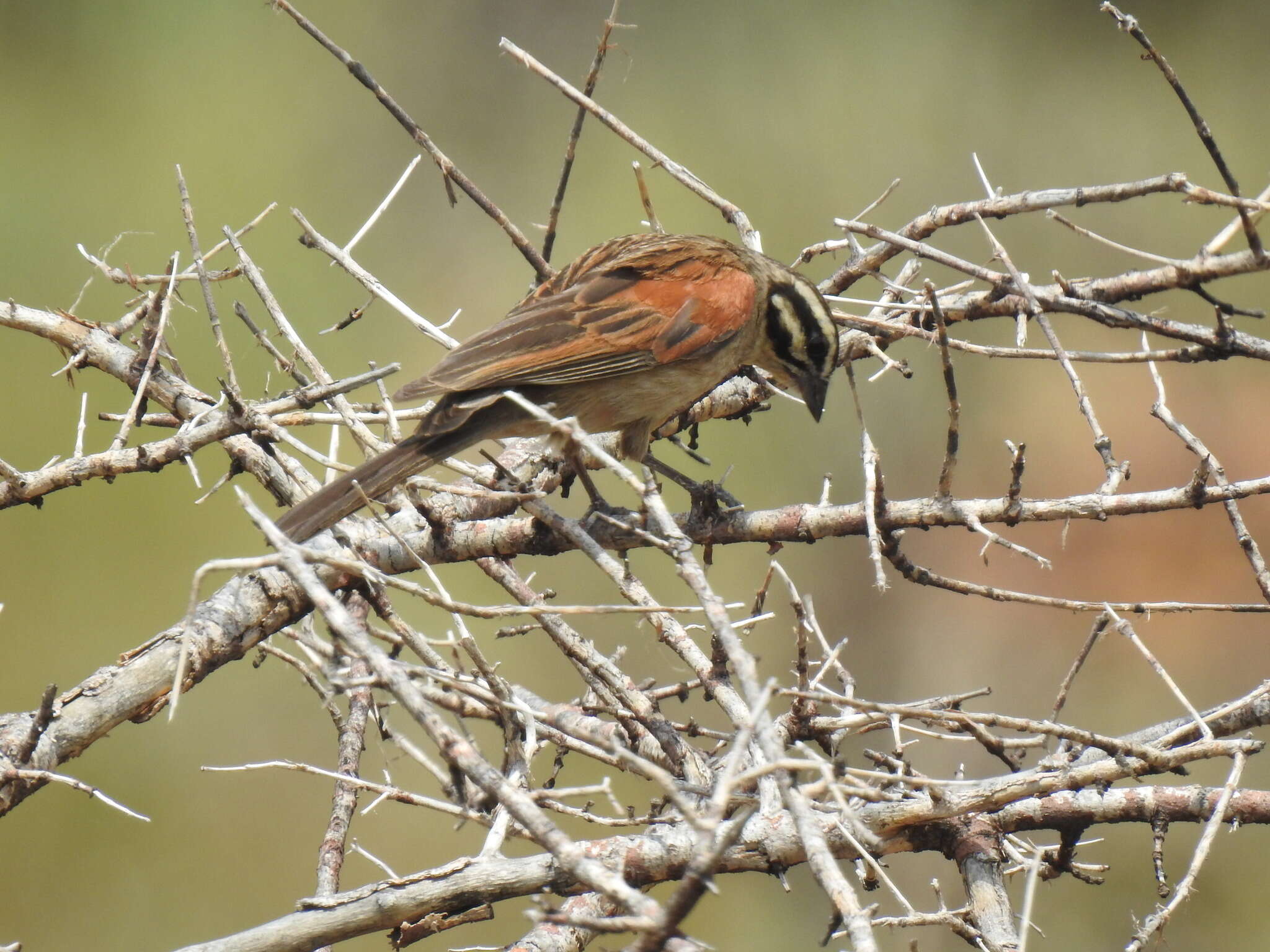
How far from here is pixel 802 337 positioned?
13.9 feet

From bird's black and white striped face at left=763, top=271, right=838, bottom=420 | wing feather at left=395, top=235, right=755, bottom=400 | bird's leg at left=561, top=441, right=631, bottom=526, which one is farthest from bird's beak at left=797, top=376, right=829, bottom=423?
bird's leg at left=561, top=441, right=631, bottom=526

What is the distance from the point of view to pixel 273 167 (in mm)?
9547

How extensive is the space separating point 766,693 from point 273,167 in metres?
9.07

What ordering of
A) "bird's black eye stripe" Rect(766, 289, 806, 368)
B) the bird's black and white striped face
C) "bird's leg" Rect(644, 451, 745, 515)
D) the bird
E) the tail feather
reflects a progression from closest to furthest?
the tail feather, "bird's leg" Rect(644, 451, 745, 515), the bird, the bird's black and white striped face, "bird's black eye stripe" Rect(766, 289, 806, 368)

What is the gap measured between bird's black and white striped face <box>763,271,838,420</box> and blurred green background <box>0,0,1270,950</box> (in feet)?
11.0

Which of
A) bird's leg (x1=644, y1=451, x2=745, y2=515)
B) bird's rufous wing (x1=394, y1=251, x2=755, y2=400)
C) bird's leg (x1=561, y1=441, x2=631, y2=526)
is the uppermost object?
bird's rufous wing (x1=394, y1=251, x2=755, y2=400)

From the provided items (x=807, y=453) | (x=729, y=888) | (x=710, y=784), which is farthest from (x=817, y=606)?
(x=710, y=784)

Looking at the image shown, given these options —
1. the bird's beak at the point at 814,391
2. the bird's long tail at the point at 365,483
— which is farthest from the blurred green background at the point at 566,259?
the bird's long tail at the point at 365,483

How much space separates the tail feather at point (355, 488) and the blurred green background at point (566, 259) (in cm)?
429

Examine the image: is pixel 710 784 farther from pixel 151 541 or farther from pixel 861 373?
pixel 151 541

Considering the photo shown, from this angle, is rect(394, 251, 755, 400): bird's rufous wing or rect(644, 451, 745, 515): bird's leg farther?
rect(394, 251, 755, 400): bird's rufous wing

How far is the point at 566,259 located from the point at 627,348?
4.82 m

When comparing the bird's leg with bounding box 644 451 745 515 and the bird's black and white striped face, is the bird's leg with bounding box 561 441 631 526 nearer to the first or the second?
the bird's leg with bounding box 644 451 745 515

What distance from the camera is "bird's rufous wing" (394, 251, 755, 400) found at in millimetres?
3611
